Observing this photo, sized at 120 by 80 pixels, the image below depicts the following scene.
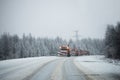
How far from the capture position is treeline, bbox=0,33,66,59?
8416cm

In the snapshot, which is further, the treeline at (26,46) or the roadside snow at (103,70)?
the treeline at (26,46)

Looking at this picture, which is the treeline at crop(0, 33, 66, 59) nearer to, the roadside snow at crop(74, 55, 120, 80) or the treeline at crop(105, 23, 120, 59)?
the treeline at crop(105, 23, 120, 59)

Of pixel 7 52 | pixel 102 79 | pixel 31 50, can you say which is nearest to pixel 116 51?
pixel 102 79

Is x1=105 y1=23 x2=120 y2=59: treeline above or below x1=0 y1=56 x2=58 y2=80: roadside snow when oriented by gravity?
above

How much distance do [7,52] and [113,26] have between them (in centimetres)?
4365

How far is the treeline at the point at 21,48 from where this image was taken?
84162mm

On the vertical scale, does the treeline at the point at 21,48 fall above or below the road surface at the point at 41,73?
above

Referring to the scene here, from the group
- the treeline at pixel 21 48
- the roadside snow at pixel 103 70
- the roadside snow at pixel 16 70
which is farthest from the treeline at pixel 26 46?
the roadside snow at pixel 103 70

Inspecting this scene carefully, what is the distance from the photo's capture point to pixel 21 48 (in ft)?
333

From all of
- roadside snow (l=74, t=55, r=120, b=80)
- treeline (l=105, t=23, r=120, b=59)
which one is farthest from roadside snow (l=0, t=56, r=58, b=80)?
treeline (l=105, t=23, r=120, b=59)

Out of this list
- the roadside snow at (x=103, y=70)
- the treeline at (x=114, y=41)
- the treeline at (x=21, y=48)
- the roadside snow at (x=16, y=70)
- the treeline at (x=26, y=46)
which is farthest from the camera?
the treeline at (x=26, y=46)

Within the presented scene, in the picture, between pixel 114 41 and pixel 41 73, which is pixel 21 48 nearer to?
pixel 114 41

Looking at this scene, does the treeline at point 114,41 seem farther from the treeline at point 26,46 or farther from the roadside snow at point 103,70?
the treeline at point 26,46

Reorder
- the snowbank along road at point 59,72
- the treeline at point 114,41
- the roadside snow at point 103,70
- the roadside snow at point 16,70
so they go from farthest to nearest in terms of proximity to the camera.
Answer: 1. the treeline at point 114,41
2. the roadside snow at point 16,70
3. the roadside snow at point 103,70
4. the snowbank along road at point 59,72
